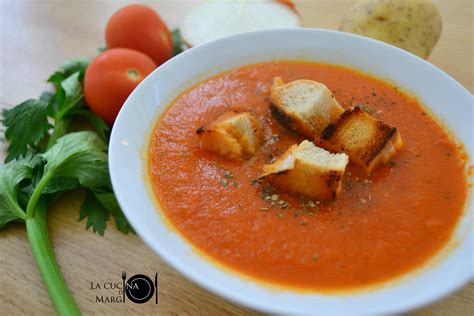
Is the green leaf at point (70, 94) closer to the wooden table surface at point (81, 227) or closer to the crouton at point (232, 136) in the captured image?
the wooden table surface at point (81, 227)

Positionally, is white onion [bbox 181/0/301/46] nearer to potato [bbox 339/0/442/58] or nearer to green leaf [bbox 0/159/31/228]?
potato [bbox 339/0/442/58]

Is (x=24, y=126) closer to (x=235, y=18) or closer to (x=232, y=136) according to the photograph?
(x=232, y=136)

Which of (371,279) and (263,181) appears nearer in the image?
(371,279)

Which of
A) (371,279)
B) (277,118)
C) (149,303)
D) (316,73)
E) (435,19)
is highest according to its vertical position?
(435,19)

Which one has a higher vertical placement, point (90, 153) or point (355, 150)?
point (355, 150)

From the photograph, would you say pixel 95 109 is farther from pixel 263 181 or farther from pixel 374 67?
pixel 374 67

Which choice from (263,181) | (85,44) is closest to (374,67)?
(263,181)

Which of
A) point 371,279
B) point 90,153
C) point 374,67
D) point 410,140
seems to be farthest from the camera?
point 374,67
